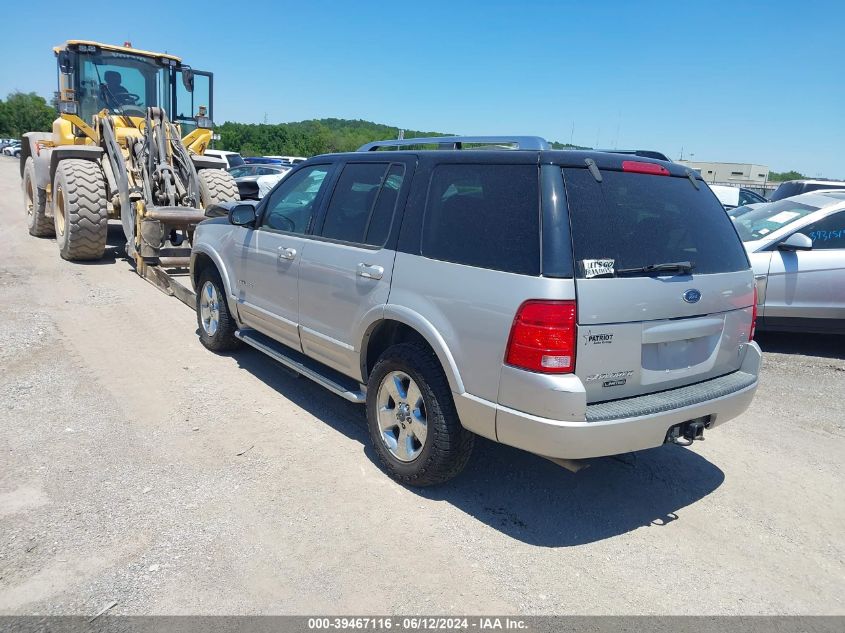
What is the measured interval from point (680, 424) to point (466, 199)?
172cm

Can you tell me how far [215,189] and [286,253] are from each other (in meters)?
5.76

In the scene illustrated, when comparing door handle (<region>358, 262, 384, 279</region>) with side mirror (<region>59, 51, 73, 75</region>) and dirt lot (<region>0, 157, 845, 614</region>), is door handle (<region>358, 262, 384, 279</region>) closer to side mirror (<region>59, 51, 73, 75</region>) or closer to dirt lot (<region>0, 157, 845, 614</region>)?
dirt lot (<region>0, 157, 845, 614</region>)

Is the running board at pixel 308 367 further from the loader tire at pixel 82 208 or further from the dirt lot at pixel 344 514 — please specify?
the loader tire at pixel 82 208

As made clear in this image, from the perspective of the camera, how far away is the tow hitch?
11.4 feet

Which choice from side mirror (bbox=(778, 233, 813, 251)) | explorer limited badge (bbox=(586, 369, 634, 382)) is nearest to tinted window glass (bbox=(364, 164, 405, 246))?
explorer limited badge (bbox=(586, 369, 634, 382))

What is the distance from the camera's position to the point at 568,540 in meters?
3.54

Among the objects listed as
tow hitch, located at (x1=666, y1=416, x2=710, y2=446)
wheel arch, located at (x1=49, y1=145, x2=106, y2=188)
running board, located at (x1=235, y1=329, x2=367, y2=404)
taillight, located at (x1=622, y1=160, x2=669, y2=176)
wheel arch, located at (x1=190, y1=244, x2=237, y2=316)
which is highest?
taillight, located at (x1=622, y1=160, x2=669, y2=176)

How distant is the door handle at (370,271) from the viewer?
159 inches

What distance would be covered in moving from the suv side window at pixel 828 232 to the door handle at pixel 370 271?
5.64m

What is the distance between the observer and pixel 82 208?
9641 millimetres

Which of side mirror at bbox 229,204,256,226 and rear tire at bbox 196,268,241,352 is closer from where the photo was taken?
side mirror at bbox 229,204,256,226

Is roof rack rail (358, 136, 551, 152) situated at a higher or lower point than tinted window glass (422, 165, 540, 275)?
higher

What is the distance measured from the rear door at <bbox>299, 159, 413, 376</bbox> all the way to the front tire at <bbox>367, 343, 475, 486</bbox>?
333 mm

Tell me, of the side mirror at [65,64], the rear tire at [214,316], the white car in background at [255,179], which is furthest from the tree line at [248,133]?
the rear tire at [214,316]
